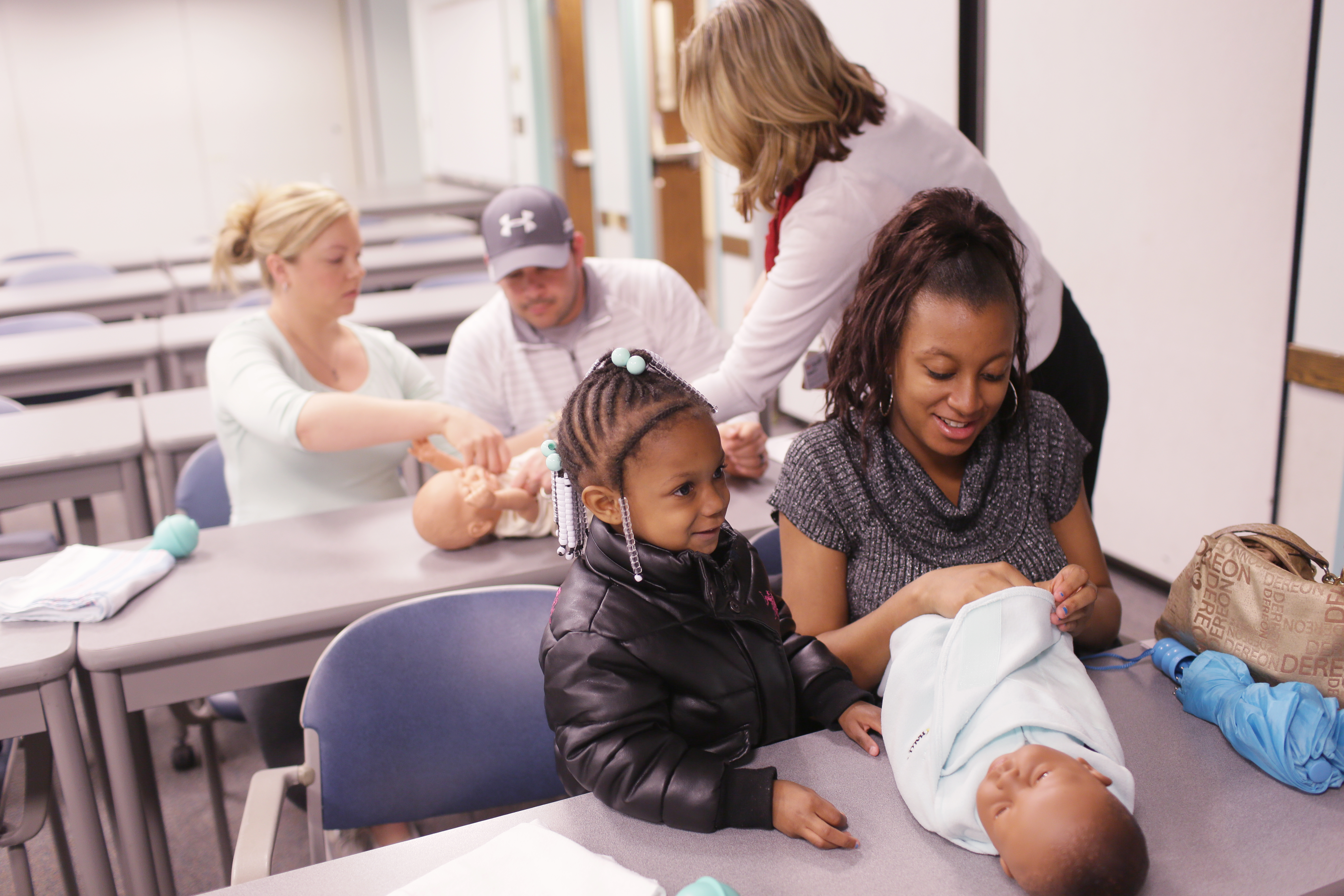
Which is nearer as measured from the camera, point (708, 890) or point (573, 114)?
point (708, 890)

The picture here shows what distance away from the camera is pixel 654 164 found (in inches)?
244

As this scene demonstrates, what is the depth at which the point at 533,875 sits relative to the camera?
941mm

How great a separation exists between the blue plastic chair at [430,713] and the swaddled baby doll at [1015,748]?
0.53 m

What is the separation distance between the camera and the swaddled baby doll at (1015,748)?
0.85 m

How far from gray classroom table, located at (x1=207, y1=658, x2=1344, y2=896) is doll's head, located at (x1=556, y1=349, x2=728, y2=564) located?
279mm

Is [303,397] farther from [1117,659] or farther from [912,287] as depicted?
[1117,659]

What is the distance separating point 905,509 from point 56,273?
17.3ft

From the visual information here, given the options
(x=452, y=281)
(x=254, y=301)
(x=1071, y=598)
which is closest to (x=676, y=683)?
(x=1071, y=598)

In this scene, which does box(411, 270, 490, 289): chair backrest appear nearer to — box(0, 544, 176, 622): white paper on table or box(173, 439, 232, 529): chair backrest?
box(173, 439, 232, 529): chair backrest

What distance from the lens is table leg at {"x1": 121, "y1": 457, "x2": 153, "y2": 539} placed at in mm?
2529

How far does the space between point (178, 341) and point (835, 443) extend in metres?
3.01

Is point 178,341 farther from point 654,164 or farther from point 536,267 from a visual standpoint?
point 654,164

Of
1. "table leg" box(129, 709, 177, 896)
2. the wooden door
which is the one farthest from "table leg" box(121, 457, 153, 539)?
the wooden door

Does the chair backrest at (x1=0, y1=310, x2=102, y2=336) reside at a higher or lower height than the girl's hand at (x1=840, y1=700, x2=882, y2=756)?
higher
